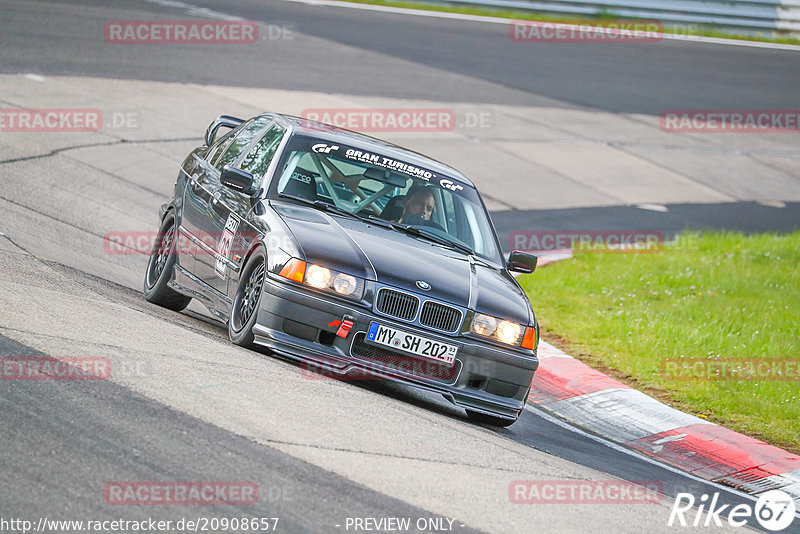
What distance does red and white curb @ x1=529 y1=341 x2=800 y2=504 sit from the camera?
7.89m

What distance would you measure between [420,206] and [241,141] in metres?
1.73

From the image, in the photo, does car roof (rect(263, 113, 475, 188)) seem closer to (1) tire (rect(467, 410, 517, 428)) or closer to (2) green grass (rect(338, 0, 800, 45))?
(1) tire (rect(467, 410, 517, 428))

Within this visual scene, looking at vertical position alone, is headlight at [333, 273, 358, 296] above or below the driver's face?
below

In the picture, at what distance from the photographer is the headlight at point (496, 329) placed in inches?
290

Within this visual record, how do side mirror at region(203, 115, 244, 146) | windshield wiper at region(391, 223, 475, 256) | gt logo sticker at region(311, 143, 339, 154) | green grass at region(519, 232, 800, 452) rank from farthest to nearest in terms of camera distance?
side mirror at region(203, 115, 244, 146) < green grass at region(519, 232, 800, 452) < gt logo sticker at region(311, 143, 339, 154) < windshield wiper at region(391, 223, 475, 256)

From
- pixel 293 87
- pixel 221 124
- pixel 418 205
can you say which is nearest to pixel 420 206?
pixel 418 205

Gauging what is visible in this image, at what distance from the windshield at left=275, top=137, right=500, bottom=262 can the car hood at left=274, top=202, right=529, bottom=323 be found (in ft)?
0.81

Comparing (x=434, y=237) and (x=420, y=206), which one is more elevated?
(x=420, y=206)

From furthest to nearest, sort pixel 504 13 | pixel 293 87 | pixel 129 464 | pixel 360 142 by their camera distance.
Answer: pixel 504 13 < pixel 293 87 < pixel 360 142 < pixel 129 464

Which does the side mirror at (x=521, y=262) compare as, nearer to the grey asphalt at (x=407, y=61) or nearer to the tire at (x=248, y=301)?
the tire at (x=248, y=301)

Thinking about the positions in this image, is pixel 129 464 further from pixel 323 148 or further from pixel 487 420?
pixel 323 148

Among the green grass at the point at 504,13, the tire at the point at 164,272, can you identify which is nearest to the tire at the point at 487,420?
the tire at the point at 164,272

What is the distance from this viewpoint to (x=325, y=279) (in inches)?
283

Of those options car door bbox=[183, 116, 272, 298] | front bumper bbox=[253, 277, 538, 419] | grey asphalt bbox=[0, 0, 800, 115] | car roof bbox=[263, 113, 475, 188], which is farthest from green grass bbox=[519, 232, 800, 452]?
grey asphalt bbox=[0, 0, 800, 115]
